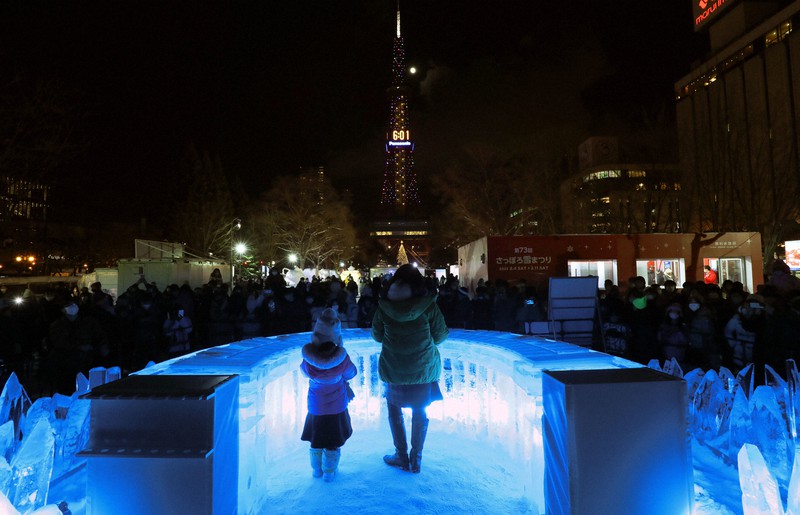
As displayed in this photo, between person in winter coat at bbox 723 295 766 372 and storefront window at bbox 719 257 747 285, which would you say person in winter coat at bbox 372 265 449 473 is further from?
storefront window at bbox 719 257 747 285

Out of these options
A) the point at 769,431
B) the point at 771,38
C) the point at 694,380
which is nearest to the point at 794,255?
the point at 694,380

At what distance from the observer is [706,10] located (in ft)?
142

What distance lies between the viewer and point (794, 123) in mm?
29141

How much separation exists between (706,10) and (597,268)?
44.4 m

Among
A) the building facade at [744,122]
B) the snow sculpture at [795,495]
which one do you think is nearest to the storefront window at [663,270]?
the building facade at [744,122]

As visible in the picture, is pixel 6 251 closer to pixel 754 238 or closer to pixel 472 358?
pixel 472 358

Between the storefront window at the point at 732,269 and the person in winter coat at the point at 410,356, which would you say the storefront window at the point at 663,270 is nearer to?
the storefront window at the point at 732,269

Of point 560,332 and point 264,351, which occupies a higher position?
point 264,351

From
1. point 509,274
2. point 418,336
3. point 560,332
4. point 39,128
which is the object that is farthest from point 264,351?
point 39,128

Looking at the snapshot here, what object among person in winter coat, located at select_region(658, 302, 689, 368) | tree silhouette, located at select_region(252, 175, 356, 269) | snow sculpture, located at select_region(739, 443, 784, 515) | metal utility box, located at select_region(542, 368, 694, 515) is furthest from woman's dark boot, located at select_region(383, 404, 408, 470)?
tree silhouette, located at select_region(252, 175, 356, 269)

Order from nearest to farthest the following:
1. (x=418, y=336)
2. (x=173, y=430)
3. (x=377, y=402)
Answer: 1. (x=173, y=430)
2. (x=418, y=336)
3. (x=377, y=402)

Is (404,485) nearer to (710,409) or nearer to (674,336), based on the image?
(710,409)

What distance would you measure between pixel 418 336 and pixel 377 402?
4.43 feet

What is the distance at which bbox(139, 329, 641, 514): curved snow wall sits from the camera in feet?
9.08
